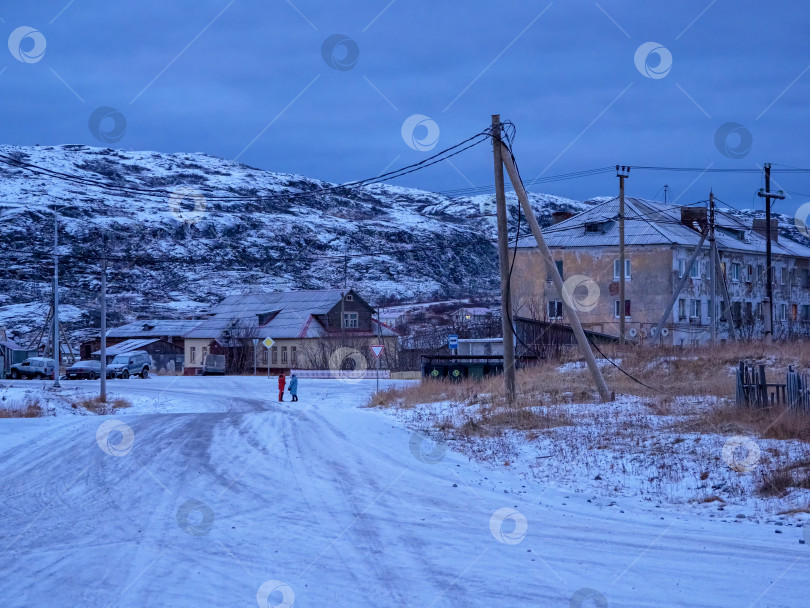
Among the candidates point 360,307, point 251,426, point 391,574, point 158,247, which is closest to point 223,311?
point 360,307

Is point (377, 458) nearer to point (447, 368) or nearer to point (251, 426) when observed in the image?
point (251, 426)

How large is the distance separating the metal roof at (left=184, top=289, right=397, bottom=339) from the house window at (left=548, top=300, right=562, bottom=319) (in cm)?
2037

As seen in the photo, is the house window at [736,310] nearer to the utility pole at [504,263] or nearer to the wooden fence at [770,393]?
the utility pole at [504,263]

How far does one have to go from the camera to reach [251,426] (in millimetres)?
22438

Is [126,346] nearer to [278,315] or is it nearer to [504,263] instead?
[278,315]

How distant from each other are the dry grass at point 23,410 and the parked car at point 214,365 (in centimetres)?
4553

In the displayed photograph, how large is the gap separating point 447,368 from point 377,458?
22545 mm

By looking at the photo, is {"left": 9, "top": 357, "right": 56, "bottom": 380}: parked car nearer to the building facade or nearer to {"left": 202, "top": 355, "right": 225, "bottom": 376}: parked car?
{"left": 202, "top": 355, "right": 225, "bottom": 376}: parked car

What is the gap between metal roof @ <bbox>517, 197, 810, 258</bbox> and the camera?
61.5 meters

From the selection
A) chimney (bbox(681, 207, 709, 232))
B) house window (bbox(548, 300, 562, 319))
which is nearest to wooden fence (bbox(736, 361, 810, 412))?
house window (bbox(548, 300, 562, 319))

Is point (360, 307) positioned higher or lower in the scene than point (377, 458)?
higher

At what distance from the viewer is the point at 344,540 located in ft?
31.2

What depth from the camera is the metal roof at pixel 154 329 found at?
94375 millimetres

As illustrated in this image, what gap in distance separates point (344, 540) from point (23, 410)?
21.0 meters
